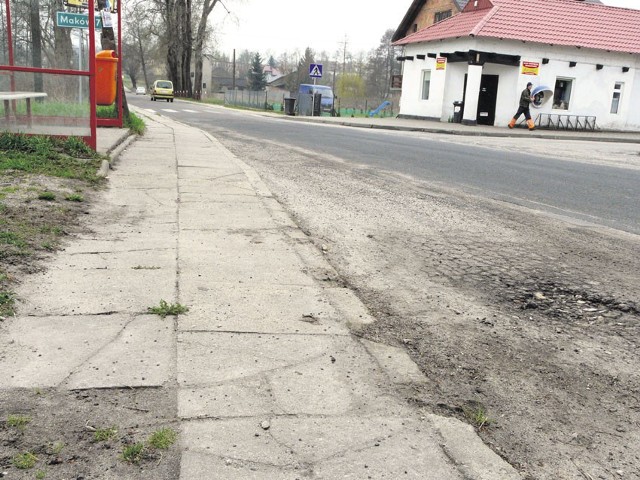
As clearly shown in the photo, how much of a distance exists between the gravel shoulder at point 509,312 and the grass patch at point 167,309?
1.14 meters

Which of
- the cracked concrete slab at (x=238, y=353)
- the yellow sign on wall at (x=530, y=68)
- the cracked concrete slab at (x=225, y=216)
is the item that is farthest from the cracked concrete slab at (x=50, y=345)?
the yellow sign on wall at (x=530, y=68)

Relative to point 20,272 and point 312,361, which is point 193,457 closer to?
point 312,361

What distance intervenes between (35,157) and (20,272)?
4.49 m

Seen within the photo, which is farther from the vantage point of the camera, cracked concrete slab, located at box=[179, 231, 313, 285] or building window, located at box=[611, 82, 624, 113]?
building window, located at box=[611, 82, 624, 113]

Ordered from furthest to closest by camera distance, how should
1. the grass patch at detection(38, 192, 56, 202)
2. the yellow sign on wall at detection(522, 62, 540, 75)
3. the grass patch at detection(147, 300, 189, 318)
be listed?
the yellow sign on wall at detection(522, 62, 540, 75) < the grass patch at detection(38, 192, 56, 202) < the grass patch at detection(147, 300, 189, 318)

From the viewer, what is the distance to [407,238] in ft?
19.9

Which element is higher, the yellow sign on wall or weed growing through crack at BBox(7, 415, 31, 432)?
the yellow sign on wall

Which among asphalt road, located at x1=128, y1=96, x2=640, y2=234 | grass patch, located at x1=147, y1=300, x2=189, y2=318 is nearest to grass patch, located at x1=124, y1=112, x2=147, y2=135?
asphalt road, located at x1=128, y1=96, x2=640, y2=234

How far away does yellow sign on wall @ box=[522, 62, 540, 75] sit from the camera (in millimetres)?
30391

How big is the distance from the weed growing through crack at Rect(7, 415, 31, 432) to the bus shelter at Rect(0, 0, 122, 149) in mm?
6817

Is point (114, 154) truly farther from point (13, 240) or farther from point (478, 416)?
point (478, 416)

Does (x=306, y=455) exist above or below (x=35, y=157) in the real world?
below

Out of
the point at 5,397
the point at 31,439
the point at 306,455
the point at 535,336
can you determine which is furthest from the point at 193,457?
the point at 535,336

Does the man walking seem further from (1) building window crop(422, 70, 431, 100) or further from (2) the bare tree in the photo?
(2) the bare tree
